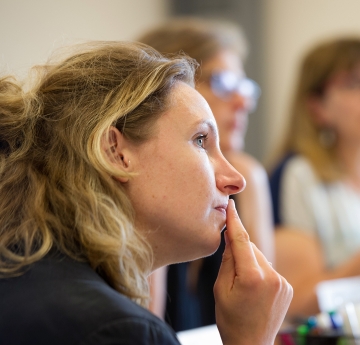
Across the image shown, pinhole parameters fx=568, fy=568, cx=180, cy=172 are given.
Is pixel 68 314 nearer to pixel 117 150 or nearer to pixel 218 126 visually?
pixel 117 150

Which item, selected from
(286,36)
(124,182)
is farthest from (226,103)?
(286,36)

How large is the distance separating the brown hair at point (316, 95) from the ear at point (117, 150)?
1339 mm

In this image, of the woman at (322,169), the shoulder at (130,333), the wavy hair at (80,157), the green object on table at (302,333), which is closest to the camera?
the shoulder at (130,333)

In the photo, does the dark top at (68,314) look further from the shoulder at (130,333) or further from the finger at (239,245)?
the finger at (239,245)

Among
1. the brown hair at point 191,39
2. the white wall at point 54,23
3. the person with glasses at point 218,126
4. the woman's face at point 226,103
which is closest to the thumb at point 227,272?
the person with glasses at point 218,126

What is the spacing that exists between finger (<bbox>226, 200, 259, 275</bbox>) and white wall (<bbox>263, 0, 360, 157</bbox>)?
88.9 inches

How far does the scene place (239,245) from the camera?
3.04 feet

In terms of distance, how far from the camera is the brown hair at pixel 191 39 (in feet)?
5.36

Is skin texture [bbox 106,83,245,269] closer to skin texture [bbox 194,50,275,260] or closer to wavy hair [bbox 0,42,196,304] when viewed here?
wavy hair [bbox 0,42,196,304]

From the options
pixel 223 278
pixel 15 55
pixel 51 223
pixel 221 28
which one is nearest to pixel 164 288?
pixel 223 278

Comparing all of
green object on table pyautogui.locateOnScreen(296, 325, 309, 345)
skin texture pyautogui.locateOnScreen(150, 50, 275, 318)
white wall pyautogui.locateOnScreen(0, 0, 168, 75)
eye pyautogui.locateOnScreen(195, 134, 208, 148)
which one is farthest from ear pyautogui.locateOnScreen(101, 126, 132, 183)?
white wall pyautogui.locateOnScreen(0, 0, 168, 75)

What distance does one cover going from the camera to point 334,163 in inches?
84.6

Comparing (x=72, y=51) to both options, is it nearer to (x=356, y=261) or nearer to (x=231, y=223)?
(x=231, y=223)

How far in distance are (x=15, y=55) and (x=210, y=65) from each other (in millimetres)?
780
